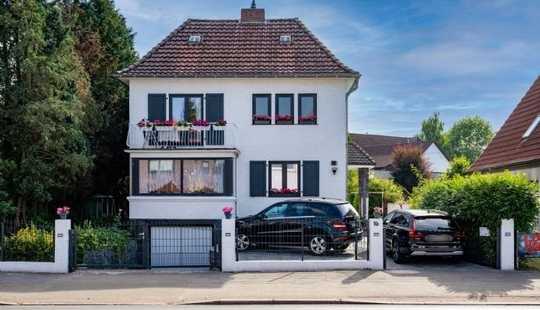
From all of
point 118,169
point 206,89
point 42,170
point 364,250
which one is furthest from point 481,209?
point 118,169

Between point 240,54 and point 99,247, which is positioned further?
point 240,54

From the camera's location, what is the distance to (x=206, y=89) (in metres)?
26.0

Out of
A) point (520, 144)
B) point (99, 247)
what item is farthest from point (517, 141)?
point (99, 247)

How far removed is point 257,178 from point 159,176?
3.82 metres

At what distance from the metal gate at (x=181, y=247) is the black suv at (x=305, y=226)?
1228 millimetres

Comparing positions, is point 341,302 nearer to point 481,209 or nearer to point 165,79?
point 481,209

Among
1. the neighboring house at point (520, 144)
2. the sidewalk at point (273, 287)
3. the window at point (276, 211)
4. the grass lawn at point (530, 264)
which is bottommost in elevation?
the sidewalk at point (273, 287)

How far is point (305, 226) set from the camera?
19172 millimetres

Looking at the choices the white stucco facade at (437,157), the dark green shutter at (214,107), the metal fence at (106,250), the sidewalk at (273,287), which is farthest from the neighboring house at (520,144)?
the white stucco facade at (437,157)

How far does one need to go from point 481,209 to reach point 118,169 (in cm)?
1705

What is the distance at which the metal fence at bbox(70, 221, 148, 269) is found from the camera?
17.3m

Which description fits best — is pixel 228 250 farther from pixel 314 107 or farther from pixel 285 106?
pixel 314 107

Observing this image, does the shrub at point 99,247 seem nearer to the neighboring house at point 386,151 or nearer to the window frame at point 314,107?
the window frame at point 314,107

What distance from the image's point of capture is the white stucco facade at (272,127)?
25781mm
